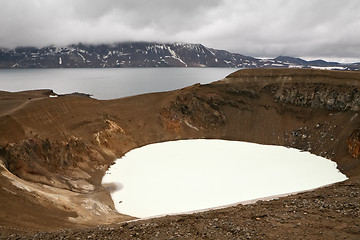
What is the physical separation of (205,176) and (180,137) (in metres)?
19.7

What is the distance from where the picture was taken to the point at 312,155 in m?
39.4

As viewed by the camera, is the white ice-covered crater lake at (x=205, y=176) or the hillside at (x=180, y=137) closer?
the hillside at (x=180, y=137)

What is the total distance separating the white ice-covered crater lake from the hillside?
2.16m

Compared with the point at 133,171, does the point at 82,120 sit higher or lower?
higher

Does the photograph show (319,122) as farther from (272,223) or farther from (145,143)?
(272,223)

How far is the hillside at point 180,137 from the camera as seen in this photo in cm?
1225

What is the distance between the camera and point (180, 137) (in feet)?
161

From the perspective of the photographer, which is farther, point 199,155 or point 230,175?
point 199,155

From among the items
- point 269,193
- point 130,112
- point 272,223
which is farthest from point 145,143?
point 272,223

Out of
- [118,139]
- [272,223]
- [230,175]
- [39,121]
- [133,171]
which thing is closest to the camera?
[272,223]

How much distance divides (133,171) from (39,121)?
15.5m

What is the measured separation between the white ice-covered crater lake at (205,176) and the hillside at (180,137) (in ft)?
7.08

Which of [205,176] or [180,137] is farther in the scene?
[180,137]

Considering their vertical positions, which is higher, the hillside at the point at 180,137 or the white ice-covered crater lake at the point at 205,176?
the hillside at the point at 180,137
